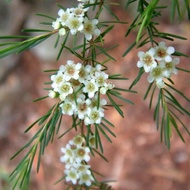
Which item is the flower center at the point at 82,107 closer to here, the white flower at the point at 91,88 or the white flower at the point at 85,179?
the white flower at the point at 91,88

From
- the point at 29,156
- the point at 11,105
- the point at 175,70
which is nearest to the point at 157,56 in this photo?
the point at 175,70

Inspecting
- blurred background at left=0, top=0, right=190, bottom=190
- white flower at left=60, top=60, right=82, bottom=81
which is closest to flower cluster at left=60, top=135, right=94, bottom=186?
white flower at left=60, top=60, right=82, bottom=81

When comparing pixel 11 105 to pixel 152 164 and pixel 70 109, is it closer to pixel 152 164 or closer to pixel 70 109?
pixel 152 164

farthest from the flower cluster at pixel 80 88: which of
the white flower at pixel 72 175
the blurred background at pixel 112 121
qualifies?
the blurred background at pixel 112 121

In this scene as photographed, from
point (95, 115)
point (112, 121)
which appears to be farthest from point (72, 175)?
point (112, 121)

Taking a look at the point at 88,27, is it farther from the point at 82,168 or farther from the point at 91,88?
the point at 82,168
